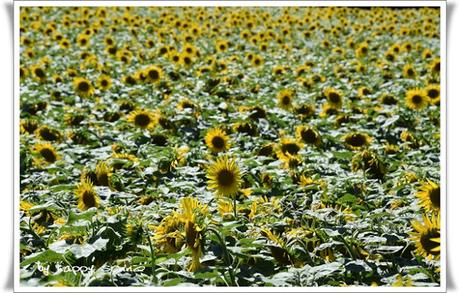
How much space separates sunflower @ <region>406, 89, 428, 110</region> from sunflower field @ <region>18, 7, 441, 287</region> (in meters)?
0.02

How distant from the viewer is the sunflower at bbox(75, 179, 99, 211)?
3.58 m

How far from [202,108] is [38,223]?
3431 mm

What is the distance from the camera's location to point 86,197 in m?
3.59

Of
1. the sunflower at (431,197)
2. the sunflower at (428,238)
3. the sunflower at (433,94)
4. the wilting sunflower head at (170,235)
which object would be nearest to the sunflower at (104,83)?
the sunflower at (433,94)

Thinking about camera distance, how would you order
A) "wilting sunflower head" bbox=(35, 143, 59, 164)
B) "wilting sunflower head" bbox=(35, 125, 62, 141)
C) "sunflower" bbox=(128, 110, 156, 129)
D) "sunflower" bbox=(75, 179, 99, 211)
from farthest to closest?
"sunflower" bbox=(128, 110, 156, 129) < "wilting sunflower head" bbox=(35, 125, 62, 141) < "wilting sunflower head" bbox=(35, 143, 59, 164) < "sunflower" bbox=(75, 179, 99, 211)

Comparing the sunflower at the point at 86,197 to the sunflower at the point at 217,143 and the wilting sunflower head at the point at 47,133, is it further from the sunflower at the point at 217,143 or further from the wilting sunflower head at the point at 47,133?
the wilting sunflower head at the point at 47,133

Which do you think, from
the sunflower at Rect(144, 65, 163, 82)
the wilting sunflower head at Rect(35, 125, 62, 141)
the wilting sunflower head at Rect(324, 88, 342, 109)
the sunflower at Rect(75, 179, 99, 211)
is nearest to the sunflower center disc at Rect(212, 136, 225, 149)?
the sunflower at Rect(75, 179, 99, 211)

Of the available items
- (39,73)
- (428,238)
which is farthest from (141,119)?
(428,238)

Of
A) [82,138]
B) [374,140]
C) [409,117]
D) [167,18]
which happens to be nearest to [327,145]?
[374,140]

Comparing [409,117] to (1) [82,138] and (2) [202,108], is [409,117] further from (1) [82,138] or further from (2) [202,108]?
(1) [82,138]

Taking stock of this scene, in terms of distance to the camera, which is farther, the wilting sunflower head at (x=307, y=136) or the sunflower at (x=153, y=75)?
the sunflower at (x=153, y=75)

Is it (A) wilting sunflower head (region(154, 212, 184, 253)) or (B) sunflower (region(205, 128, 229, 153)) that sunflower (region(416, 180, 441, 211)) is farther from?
(B) sunflower (region(205, 128, 229, 153))

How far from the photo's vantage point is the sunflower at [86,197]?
3578mm
